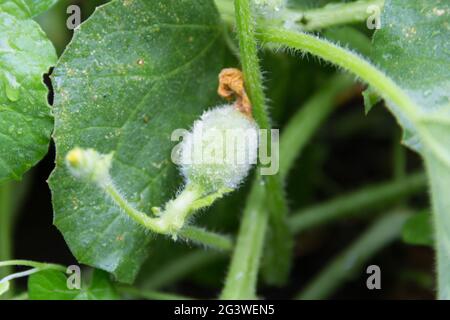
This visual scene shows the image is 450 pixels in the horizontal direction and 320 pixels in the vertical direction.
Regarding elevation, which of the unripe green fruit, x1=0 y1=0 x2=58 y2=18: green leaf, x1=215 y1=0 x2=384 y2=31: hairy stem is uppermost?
x1=215 y1=0 x2=384 y2=31: hairy stem

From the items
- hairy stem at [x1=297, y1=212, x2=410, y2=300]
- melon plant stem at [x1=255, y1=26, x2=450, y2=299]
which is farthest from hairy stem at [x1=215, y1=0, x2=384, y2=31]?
hairy stem at [x1=297, y1=212, x2=410, y2=300]

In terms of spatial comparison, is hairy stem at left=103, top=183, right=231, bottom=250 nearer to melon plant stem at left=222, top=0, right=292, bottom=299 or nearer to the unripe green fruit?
the unripe green fruit

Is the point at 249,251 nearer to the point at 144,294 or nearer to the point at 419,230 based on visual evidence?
the point at 144,294

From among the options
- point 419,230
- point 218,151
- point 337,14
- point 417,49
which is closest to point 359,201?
point 419,230

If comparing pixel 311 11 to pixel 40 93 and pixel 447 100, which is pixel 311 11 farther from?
pixel 40 93

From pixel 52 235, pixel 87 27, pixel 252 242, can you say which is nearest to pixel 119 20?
pixel 87 27

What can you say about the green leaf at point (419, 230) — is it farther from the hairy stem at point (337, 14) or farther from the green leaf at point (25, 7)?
the green leaf at point (25, 7)
